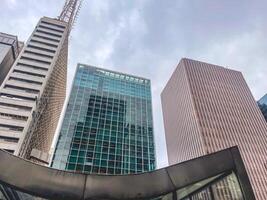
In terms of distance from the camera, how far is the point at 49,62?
70875 millimetres

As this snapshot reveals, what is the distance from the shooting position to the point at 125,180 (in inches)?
199

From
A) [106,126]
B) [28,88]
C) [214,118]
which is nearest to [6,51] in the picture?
[28,88]

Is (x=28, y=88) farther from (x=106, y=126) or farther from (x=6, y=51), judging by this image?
(x=6, y=51)

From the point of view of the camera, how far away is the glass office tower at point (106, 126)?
5405cm

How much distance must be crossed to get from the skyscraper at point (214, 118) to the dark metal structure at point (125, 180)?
82528 mm

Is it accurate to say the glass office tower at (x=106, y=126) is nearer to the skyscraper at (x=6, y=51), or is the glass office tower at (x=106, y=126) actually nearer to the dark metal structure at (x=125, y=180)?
the skyscraper at (x=6, y=51)

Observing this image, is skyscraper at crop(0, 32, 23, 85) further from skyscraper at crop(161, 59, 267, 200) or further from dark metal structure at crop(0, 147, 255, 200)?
dark metal structure at crop(0, 147, 255, 200)

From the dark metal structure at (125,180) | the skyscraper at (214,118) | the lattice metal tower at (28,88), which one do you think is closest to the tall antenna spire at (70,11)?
the lattice metal tower at (28,88)

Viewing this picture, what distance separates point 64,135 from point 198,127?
55.3 metres

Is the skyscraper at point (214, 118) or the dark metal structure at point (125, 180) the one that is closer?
the dark metal structure at point (125, 180)

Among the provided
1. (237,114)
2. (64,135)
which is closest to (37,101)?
(64,135)

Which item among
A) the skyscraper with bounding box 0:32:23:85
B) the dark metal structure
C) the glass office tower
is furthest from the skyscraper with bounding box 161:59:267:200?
the dark metal structure

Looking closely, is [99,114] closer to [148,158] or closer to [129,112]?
[129,112]

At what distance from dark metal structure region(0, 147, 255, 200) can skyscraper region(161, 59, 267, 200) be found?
82528 mm
